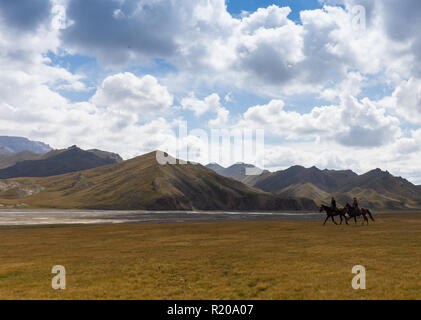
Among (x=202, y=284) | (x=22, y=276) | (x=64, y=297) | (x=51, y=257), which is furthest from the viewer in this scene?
(x=51, y=257)

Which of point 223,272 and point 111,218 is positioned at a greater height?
point 223,272

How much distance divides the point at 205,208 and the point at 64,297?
6943 inches

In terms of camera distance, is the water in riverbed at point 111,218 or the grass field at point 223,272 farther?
the water in riverbed at point 111,218

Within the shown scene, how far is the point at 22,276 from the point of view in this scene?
16438 millimetres

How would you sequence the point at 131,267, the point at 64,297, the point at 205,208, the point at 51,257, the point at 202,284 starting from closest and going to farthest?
the point at 64,297, the point at 202,284, the point at 131,267, the point at 51,257, the point at 205,208

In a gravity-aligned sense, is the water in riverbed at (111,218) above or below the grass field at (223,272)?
below

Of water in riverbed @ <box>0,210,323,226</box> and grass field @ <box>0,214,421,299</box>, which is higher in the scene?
grass field @ <box>0,214,421,299</box>

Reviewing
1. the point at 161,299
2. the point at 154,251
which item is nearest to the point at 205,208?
the point at 154,251

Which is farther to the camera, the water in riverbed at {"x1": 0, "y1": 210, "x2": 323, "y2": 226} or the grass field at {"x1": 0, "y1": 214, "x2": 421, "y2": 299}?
the water in riverbed at {"x1": 0, "y1": 210, "x2": 323, "y2": 226}

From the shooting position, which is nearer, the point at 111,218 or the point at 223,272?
the point at 223,272
